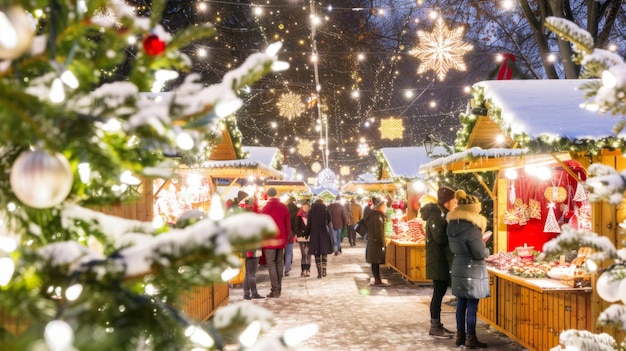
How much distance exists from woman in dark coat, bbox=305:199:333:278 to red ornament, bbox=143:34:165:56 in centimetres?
1124

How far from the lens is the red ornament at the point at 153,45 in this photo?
147 centimetres

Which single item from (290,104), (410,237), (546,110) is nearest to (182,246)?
(546,110)

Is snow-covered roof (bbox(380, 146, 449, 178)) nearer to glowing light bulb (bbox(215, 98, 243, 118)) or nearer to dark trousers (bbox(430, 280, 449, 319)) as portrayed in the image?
dark trousers (bbox(430, 280, 449, 319))

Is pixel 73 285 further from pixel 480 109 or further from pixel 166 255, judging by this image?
pixel 480 109

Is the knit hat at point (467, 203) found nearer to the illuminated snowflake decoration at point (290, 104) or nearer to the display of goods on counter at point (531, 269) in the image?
the display of goods on counter at point (531, 269)

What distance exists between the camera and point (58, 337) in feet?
3.29

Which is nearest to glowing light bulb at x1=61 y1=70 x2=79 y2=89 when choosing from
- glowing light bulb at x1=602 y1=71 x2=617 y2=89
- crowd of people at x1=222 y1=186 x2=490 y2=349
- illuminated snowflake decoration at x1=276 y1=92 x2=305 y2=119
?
glowing light bulb at x1=602 y1=71 x2=617 y2=89

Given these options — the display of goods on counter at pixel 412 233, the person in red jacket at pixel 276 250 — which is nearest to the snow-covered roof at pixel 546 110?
the person in red jacket at pixel 276 250

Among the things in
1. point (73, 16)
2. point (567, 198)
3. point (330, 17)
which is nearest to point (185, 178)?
Answer: point (567, 198)

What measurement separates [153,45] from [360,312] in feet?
26.7

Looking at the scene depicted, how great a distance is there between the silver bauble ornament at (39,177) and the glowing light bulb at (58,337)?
334mm

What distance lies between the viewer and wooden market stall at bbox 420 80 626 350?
5.41m

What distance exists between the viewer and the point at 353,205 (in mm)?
24141

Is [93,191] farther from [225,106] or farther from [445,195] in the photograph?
[445,195]
